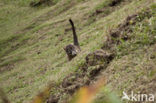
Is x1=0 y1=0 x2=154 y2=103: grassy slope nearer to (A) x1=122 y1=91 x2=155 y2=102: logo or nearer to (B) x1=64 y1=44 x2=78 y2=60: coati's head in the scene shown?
(B) x1=64 y1=44 x2=78 y2=60: coati's head

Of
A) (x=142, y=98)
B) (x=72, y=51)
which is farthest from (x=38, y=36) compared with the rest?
(x=142, y=98)

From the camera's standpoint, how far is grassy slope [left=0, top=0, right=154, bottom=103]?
34.5 feet

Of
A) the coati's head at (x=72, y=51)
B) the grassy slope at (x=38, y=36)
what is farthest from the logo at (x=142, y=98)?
→ the coati's head at (x=72, y=51)

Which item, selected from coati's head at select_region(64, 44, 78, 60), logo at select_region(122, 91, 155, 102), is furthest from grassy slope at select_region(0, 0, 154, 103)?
logo at select_region(122, 91, 155, 102)

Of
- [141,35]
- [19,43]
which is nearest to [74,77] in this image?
[141,35]

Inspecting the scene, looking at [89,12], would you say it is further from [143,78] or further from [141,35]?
[143,78]

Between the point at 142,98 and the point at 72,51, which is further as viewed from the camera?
the point at 72,51

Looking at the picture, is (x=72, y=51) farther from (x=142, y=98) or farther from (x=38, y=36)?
(x=38, y=36)

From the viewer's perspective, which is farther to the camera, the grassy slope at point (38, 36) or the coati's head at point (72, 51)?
the grassy slope at point (38, 36)

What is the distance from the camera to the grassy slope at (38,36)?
10523 millimetres

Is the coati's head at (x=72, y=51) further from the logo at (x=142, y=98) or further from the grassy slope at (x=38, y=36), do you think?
the logo at (x=142, y=98)

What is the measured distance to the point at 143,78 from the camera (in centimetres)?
368

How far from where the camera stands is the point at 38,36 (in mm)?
18250

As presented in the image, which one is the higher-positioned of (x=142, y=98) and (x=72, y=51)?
(x=142, y=98)
